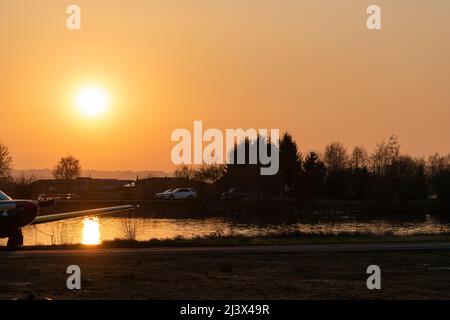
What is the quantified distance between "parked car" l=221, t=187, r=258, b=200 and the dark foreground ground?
52125 millimetres

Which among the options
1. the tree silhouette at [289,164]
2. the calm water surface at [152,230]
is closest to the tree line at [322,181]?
the tree silhouette at [289,164]

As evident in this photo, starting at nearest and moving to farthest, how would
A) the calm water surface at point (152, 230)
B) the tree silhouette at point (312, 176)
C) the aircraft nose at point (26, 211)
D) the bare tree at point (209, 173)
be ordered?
the aircraft nose at point (26, 211), the calm water surface at point (152, 230), the tree silhouette at point (312, 176), the bare tree at point (209, 173)

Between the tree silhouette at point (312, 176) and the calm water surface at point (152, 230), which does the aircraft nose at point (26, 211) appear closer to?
the calm water surface at point (152, 230)

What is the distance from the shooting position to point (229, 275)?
14.9m

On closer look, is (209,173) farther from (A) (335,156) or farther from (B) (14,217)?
(B) (14,217)

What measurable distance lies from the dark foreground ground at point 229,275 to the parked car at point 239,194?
52.1m

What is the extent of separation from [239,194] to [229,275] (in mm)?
59590

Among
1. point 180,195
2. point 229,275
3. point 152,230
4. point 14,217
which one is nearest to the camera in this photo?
point 229,275

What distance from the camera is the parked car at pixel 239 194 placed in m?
72.7

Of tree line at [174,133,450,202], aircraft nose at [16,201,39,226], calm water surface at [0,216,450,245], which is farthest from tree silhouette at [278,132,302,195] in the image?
aircraft nose at [16,201,39,226]

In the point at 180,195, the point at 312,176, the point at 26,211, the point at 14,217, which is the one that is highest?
the point at 312,176

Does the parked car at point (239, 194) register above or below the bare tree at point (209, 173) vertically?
below

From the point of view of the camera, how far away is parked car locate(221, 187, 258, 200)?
7267 cm

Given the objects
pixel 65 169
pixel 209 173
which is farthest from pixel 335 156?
pixel 65 169
